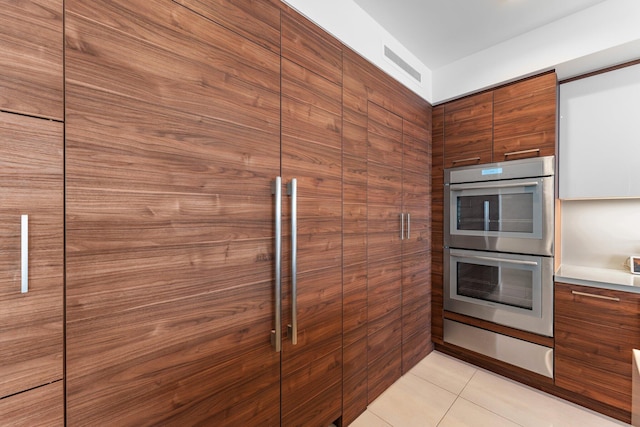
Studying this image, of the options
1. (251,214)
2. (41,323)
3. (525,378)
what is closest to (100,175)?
(41,323)

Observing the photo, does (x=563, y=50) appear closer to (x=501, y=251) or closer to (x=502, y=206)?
(x=502, y=206)

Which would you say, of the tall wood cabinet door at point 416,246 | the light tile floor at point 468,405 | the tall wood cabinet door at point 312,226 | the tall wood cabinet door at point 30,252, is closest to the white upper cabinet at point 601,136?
the tall wood cabinet door at point 416,246

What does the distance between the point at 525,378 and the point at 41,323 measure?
301cm

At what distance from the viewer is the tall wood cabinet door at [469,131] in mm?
2357

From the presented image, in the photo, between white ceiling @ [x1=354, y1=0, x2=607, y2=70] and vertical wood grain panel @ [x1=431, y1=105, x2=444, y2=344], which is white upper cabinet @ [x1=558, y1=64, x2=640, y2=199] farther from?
vertical wood grain panel @ [x1=431, y1=105, x2=444, y2=344]

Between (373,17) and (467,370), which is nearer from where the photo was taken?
(373,17)

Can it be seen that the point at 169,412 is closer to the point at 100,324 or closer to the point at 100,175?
the point at 100,324

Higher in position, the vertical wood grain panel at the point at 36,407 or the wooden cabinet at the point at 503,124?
the wooden cabinet at the point at 503,124

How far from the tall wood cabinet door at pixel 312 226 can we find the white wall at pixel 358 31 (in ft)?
0.22

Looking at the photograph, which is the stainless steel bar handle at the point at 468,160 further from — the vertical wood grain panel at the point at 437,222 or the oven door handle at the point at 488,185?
the oven door handle at the point at 488,185

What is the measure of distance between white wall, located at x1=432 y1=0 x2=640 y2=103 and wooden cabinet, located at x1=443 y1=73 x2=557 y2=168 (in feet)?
0.34

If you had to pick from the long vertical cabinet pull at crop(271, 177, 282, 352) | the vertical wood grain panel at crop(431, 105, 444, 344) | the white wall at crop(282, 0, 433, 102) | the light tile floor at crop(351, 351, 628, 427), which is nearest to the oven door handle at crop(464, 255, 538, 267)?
the vertical wood grain panel at crop(431, 105, 444, 344)

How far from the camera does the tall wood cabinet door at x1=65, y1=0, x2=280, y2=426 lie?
0.83 metres

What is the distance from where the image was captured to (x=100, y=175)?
0.85 metres
